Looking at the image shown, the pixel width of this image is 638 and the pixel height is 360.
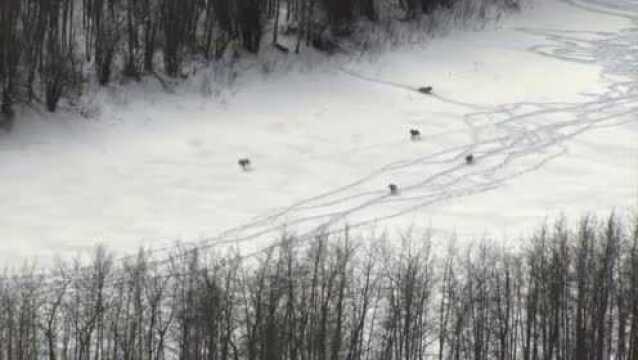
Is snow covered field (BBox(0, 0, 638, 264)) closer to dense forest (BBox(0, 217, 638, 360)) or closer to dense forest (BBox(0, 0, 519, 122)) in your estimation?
dense forest (BBox(0, 0, 519, 122))

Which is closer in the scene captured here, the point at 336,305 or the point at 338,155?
the point at 336,305

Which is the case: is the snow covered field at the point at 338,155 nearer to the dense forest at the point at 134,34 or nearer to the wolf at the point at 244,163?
the wolf at the point at 244,163

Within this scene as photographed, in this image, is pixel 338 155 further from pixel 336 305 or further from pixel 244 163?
pixel 336 305

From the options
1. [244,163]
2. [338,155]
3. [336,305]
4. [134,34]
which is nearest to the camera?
[336,305]

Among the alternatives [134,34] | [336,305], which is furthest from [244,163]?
[336,305]

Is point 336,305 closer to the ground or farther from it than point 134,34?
closer to the ground

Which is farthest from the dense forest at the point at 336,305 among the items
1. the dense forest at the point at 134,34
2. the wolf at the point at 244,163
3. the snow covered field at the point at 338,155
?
the dense forest at the point at 134,34
